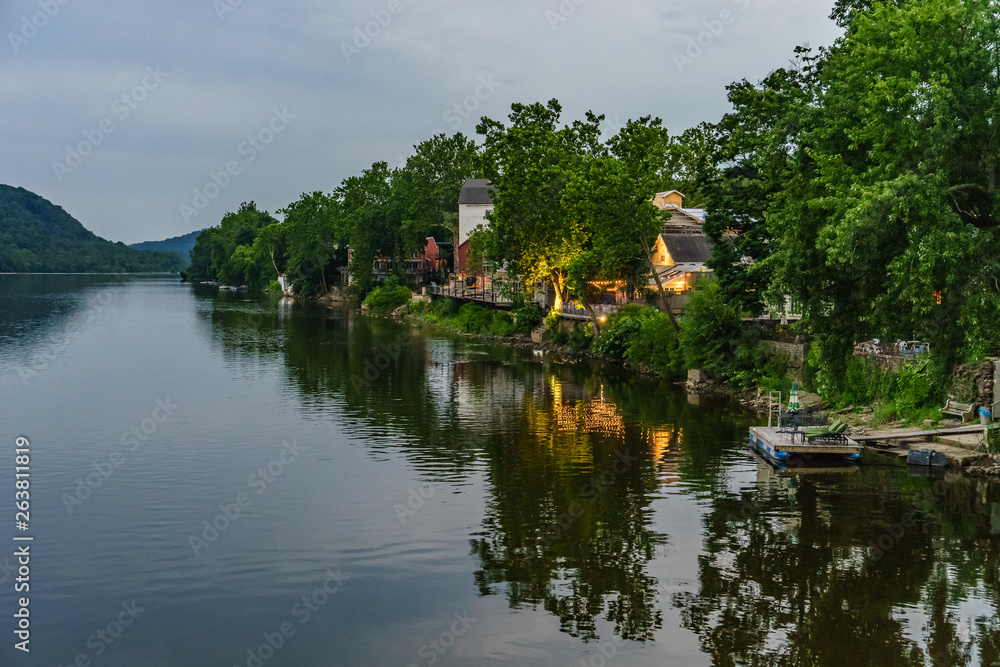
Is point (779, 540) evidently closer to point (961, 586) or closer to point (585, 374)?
point (961, 586)

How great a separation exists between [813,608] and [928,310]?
12322 mm

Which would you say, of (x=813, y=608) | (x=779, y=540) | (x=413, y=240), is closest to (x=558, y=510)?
(x=779, y=540)

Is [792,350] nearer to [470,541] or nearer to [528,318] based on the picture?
[470,541]

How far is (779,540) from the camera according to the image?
26219 mm

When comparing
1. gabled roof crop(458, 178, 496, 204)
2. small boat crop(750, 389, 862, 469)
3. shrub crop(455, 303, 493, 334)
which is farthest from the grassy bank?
gabled roof crop(458, 178, 496, 204)

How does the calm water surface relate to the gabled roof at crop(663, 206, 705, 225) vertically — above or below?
below

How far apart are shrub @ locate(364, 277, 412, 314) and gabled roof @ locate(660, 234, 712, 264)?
159 ft

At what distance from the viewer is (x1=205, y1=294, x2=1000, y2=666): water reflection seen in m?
20.4

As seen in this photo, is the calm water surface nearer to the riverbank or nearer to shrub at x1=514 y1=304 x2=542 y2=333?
the riverbank

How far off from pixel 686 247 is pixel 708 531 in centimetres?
5614

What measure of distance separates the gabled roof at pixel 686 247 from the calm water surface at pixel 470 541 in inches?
1273

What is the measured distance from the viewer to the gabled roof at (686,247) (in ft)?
261

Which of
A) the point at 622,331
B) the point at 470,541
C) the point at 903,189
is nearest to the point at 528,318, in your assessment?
the point at 622,331

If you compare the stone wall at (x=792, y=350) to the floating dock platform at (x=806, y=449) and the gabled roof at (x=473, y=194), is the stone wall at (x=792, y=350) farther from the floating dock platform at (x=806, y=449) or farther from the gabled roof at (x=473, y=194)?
the gabled roof at (x=473, y=194)
